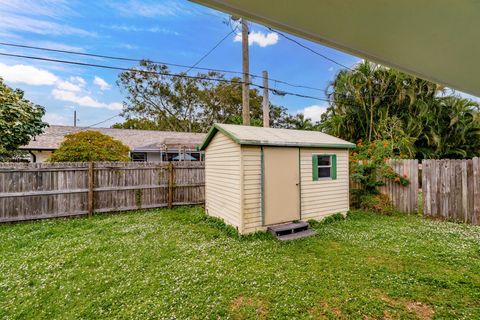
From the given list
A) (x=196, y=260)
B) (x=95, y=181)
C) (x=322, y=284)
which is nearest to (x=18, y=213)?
(x=95, y=181)

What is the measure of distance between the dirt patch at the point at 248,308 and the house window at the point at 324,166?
383 centimetres

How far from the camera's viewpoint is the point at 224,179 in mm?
5695

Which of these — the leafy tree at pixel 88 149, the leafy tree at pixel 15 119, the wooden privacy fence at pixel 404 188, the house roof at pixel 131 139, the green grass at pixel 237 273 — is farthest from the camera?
the house roof at pixel 131 139

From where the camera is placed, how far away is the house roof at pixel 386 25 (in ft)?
3.95

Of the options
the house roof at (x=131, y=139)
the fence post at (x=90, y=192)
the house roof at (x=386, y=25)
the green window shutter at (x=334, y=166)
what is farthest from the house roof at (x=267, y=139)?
the house roof at (x=131, y=139)

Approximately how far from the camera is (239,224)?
4930mm

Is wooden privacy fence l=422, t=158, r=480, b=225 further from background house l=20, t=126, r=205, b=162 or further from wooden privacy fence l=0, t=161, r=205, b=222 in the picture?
background house l=20, t=126, r=205, b=162

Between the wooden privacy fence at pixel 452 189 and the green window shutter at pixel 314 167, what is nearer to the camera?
the wooden privacy fence at pixel 452 189

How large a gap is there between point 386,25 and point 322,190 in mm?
5053

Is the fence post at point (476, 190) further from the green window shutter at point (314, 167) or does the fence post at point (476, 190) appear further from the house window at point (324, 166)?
the green window shutter at point (314, 167)

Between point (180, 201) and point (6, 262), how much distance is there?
4.48 m

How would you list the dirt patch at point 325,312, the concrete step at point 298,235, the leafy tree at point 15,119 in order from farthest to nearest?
the leafy tree at point 15,119 < the concrete step at point 298,235 < the dirt patch at point 325,312

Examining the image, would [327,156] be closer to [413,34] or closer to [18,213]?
[413,34]

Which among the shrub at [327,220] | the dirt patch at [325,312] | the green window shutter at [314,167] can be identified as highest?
the green window shutter at [314,167]
